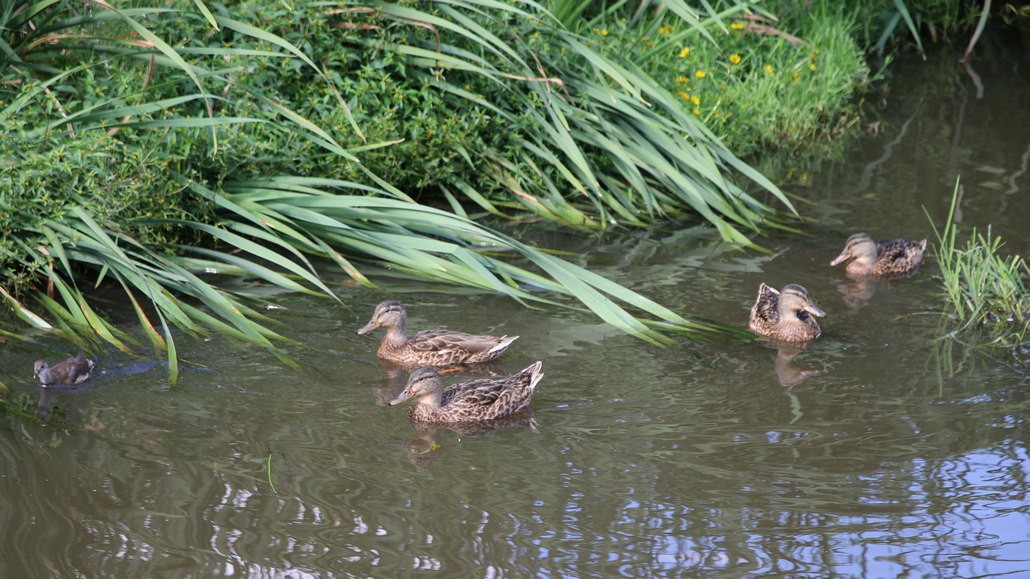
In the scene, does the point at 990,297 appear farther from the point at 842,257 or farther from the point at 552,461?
the point at 552,461

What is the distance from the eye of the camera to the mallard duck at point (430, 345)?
264 inches

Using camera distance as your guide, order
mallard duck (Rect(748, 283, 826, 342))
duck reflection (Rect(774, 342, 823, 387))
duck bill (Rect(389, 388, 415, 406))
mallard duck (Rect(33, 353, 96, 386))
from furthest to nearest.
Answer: mallard duck (Rect(748, 283, 826, 342)) < duck reflection (Rect(774, 342, 823, 387)) < duck bill (Rect(389, 388, 415, 406)) < mallard duck (Rect(33, 353, 96, 386))

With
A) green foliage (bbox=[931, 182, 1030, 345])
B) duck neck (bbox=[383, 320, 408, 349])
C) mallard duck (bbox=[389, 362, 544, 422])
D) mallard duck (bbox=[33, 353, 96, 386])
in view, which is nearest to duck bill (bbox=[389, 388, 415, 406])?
mallard duck (bbox=[389, 362, 544, 422])

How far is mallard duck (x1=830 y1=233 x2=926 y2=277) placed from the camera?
26.7 feet

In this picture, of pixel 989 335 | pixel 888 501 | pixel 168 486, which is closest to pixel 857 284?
pixel 989 335

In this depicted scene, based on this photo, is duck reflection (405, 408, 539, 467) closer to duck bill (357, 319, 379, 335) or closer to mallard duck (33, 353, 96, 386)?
duck bill (357, 319, 379, 335)

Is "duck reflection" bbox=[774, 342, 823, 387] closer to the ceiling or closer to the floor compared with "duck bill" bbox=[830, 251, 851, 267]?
closer to the floor

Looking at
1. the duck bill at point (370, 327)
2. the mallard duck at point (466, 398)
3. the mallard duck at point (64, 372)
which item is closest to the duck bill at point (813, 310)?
the mallard duck at point (466, 398)

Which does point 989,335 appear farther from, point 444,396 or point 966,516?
point 444,396

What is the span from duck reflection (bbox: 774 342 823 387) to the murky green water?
0.02 m

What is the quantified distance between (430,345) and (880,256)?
315 centimetres

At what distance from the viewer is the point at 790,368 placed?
6789 millimetres

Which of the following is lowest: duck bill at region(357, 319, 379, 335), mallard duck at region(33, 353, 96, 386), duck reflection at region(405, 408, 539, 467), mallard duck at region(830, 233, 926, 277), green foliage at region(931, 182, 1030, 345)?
mallard duck at region(33, 353, 96, 386)

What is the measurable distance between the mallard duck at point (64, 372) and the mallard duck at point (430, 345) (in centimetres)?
152
